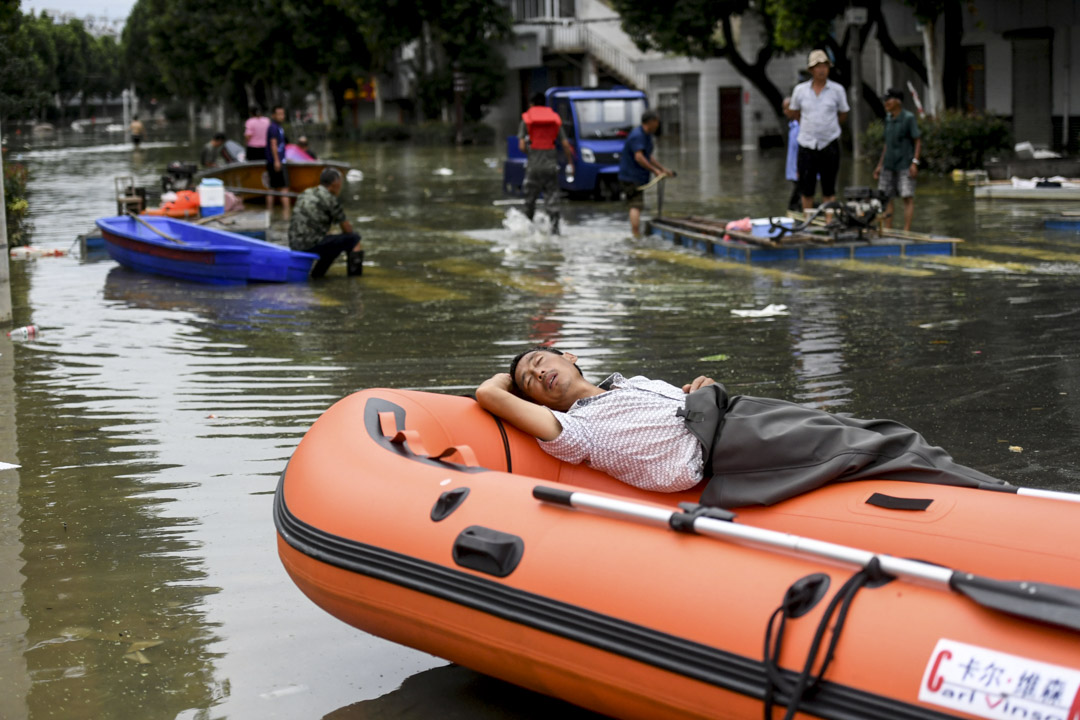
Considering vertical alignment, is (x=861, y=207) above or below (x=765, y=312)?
above

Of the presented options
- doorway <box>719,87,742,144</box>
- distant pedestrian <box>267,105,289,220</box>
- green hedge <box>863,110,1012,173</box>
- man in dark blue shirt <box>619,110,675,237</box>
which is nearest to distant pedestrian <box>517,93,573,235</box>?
man in dark blue shirt <box>619,110,675,237</box>

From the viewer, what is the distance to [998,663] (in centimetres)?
276

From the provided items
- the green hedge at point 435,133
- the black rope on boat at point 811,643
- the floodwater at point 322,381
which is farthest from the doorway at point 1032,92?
the black rope on boat at point 811,643

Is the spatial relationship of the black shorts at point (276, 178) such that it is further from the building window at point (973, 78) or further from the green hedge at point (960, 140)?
the building window at point (973, 78)

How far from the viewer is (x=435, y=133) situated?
47688 mm

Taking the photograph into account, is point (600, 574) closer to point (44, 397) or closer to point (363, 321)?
point (44, 397)

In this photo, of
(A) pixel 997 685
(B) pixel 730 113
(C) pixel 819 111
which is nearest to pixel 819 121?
(C) pixel 819 111

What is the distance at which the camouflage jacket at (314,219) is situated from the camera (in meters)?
12.6

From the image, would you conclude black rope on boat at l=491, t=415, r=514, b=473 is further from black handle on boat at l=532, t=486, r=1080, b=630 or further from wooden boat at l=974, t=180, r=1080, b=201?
wooden boat at l=974, t=180, r=1080, b=201

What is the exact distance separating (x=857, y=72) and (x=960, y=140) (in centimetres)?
344

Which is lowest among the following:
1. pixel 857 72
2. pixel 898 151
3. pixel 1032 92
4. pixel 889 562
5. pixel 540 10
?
pixel 889 562

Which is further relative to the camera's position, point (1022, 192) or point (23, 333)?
point (1022, 192)

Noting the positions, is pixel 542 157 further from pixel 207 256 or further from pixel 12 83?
pixel 12 83

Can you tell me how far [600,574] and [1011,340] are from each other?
591cm
